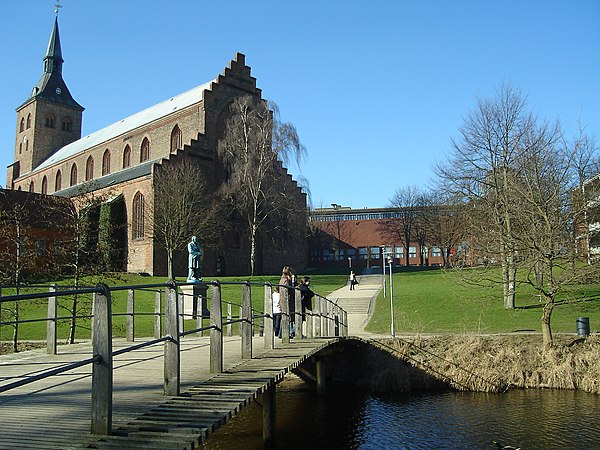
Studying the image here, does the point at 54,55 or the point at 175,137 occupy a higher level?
the point at 54,55

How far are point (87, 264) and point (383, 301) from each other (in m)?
16.4

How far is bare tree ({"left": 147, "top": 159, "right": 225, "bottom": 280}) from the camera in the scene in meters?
37.8

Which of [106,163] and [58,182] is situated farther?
[58,182]

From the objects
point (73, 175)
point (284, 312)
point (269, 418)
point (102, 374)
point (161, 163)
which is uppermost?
point (73, 175)

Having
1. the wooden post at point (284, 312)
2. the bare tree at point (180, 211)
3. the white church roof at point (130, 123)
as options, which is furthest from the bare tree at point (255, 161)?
the wooden post at point (284, 312)

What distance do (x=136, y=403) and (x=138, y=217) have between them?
3832cm

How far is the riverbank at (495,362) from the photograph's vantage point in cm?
1661

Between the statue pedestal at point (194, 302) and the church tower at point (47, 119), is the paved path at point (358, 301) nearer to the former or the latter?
the statue pedestal at point (194, 302)

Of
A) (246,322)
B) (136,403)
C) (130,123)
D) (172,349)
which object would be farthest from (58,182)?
(136,403)

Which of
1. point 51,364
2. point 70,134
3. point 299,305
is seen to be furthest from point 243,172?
point 70,134

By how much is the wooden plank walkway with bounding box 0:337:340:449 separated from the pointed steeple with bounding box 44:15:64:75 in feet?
229

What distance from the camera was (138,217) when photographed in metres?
42.4

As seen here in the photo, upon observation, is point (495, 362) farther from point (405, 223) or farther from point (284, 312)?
point (405, 223)

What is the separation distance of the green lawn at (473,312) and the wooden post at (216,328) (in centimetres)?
1428
